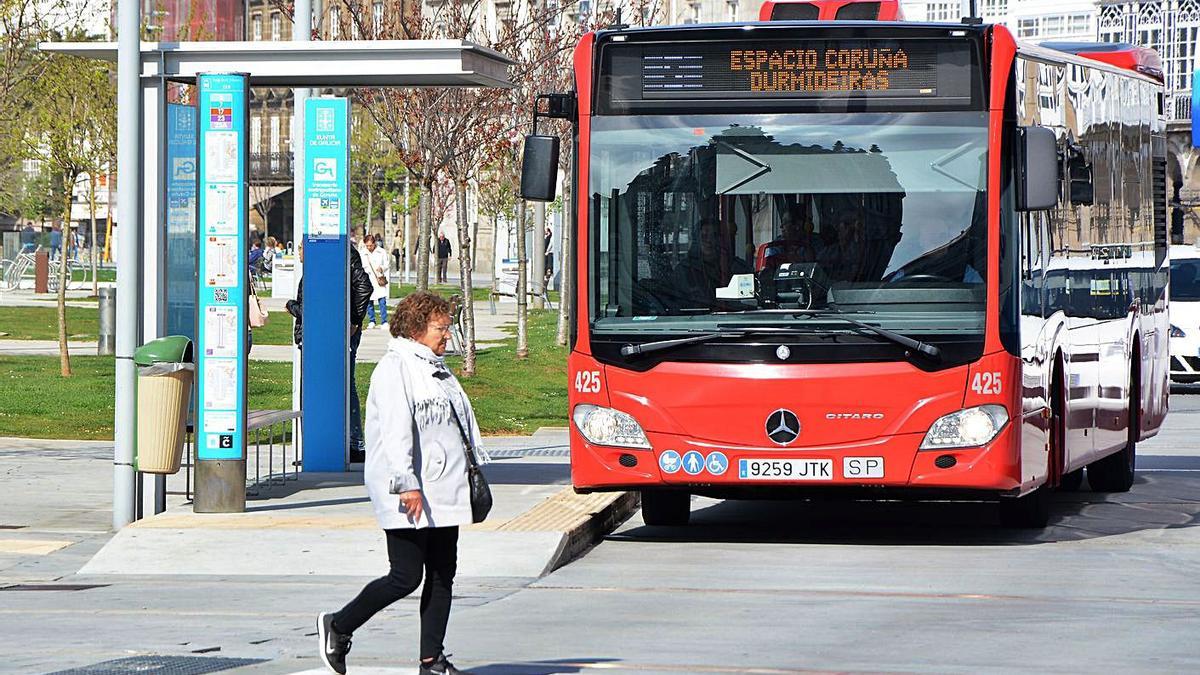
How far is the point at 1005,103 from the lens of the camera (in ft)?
40.1

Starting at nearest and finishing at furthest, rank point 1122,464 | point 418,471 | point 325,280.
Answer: point 418,471 → point 325,280 → point 1122,464

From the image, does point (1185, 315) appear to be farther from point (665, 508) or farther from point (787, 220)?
point (787, 220)

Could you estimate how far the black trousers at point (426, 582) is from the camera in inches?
309

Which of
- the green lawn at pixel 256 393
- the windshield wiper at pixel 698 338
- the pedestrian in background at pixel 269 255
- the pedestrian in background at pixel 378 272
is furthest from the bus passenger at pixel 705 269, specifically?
the pedestrian in background at pixel 269 255

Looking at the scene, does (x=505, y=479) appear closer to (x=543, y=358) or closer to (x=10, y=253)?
(x=543, y=358)

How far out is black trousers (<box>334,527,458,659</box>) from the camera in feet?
25.8

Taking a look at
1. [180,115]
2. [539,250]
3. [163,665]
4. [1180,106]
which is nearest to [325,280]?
[180,115]

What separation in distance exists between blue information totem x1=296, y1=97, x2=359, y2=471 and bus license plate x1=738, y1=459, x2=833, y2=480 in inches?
179

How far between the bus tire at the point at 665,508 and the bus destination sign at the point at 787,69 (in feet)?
8.10

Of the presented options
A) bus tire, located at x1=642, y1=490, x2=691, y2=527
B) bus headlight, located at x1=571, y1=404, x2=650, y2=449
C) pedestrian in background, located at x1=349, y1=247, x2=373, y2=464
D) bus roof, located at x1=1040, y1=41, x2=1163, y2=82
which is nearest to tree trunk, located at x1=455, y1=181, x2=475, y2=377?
pedestrian in background, located at x1=349, y1=247, x2=373, y2=464

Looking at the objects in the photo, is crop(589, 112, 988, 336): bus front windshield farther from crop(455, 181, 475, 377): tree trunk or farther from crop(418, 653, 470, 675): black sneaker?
crop(455, 181, 475, 377): tree trunk

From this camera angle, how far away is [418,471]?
25.6 ft

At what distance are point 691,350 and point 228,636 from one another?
12.2 ft

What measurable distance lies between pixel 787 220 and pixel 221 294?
3.29 metres
